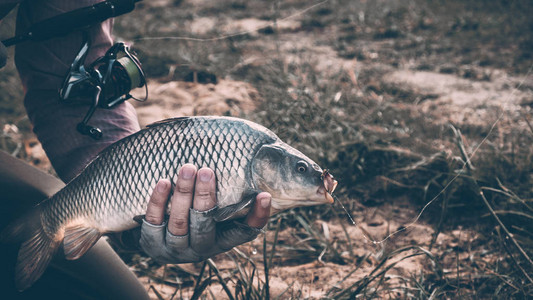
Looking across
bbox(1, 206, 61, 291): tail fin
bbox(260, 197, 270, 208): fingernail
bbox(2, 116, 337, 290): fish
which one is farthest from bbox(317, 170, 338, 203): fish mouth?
bbox(1, 206, 61, 291): tail fin

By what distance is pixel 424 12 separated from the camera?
19.2ft

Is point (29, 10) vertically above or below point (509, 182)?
above

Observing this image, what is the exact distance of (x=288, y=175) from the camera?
1.56 m

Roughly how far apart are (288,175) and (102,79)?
0.92 m

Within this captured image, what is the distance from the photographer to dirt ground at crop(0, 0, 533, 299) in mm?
2330

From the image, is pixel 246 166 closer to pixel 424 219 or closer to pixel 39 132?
pixel 39 132

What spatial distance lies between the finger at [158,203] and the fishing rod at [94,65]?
55 centimetres

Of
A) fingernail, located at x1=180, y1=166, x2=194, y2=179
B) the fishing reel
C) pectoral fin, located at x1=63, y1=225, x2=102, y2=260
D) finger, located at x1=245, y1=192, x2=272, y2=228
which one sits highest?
the fishing reel

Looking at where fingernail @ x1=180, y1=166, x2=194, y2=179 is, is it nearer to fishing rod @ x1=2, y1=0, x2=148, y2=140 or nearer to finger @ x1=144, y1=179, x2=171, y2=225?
finger @ x1=144, y1=179, x2=171, y2=225

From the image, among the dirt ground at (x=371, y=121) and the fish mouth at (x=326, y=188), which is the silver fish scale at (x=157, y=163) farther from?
the dirt ground at (x=371, y=121)

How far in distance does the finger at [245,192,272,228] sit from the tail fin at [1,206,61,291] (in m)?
0.74

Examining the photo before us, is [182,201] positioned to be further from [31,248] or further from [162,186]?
[31,248]

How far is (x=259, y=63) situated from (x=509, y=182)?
2.63m

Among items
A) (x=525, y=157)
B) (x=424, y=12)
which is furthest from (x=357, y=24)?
(x=525, y=157)
